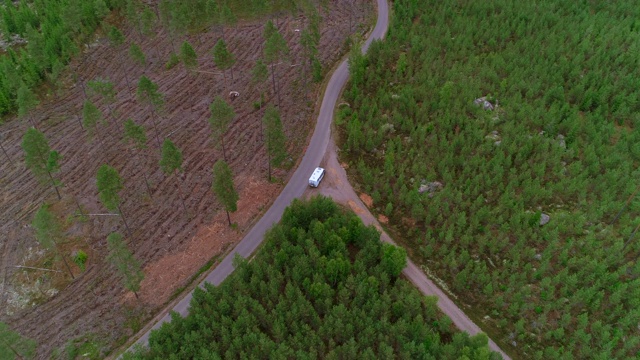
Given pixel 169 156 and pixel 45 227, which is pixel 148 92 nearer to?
pixel 169 156

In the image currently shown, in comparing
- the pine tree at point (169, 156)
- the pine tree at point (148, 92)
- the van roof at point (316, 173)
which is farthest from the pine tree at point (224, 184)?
the pine tree at point (148, 92)

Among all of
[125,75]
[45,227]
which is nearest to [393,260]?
[45,227]

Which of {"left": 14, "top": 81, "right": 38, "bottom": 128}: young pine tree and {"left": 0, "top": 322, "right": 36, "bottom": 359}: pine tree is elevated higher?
{"left": 14, "top": 81, "right": 38, "bottom": 128}: young pine tree

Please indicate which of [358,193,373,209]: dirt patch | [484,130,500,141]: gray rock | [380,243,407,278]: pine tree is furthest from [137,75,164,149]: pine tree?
[484,130,500,141]: gray rock

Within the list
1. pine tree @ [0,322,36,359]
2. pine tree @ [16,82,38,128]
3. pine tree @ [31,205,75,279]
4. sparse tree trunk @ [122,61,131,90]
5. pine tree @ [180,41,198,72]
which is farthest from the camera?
sparse tree trunk @ [122,61,131,90]

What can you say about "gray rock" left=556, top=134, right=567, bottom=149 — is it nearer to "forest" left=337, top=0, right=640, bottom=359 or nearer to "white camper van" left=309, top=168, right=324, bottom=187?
"forest" left=337, top=0, right=640, bottom=359

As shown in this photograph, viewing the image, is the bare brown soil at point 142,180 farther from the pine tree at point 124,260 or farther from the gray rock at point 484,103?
the gray rock at point 484,103

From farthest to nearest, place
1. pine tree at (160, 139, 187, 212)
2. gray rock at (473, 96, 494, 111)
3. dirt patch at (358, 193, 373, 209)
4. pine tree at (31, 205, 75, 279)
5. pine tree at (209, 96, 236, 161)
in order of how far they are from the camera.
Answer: gray rock at (473, 96, 494, 111) → dirt patch at (358, 193, 373, 209) → pine tree at (209, 96, 236, 161) → pine tree at (160, 139, 187, 212) → pine tree at (31, 205, 75, 279)
